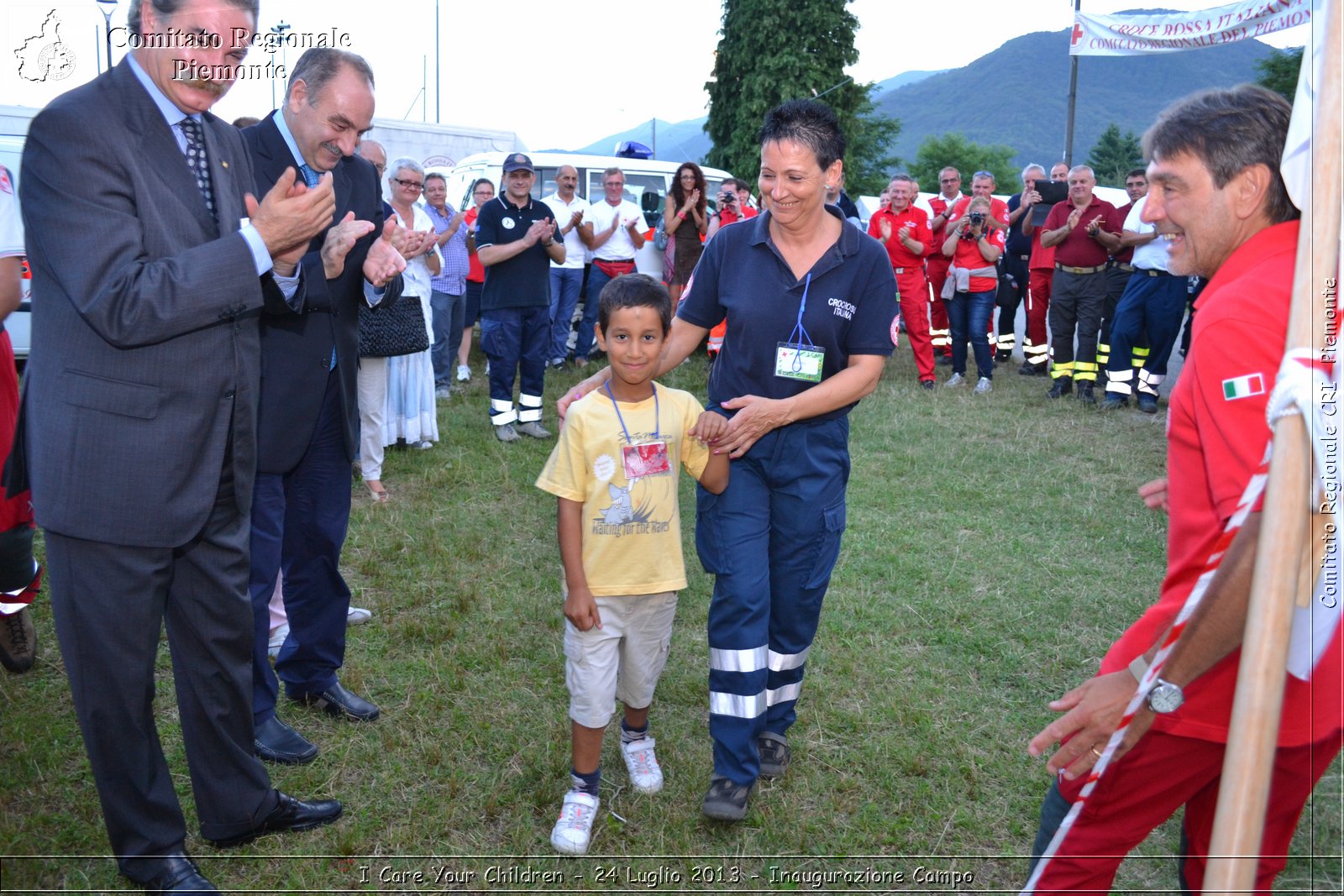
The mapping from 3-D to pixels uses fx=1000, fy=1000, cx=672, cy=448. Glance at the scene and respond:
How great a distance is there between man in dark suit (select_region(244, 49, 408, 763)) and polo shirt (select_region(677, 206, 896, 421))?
3.86 feet

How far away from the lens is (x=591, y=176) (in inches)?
554

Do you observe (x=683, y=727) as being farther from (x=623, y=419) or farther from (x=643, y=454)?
(x=623, y=419)

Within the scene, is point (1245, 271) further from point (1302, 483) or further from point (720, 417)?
point (720, 417)

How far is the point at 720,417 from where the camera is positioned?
3.02m

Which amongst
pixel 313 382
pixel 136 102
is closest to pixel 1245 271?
pixel 136 102

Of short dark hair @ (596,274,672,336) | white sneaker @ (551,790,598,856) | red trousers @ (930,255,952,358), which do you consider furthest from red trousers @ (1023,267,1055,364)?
white sneaker @ (551,790,598,856)

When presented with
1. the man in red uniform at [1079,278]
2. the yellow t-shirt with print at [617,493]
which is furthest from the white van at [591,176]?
the yellow t-shirt with print at [617,493]

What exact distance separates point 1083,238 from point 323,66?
886 cm

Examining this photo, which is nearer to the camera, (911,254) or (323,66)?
(323,66)

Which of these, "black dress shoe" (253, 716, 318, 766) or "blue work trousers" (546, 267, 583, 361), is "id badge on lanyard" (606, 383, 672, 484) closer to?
"black dress shoe" (253, 716, 318, 766)

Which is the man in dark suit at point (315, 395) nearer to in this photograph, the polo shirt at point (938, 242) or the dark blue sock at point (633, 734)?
the dark blue sock at point (633, 734)

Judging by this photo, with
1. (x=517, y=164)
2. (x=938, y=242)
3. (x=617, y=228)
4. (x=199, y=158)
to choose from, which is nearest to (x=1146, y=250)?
(x=938, y=242)

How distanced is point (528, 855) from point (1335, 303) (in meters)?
2.56

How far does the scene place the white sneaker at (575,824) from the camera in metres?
3.04
